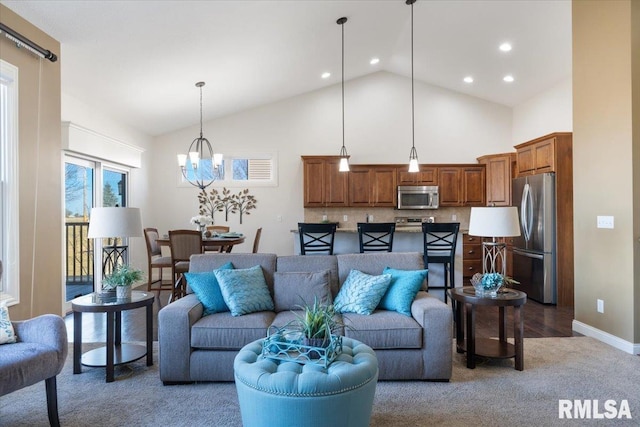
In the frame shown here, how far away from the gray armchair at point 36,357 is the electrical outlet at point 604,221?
4.41 meters

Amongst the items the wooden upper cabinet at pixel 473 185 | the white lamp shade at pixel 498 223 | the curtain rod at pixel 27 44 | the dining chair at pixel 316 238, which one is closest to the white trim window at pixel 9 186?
the curtain rod at pixel 27 44

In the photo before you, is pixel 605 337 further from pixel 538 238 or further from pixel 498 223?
pixel 538 238

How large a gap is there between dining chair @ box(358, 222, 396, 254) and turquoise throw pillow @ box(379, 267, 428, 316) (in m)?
A: 1.71

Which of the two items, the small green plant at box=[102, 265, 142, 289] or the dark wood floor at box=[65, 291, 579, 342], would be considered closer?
the small green plant at box=[102, 265, 142, 289]

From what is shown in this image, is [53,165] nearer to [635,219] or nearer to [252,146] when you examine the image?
[252,146]

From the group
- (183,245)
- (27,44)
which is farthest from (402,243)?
(27,44)

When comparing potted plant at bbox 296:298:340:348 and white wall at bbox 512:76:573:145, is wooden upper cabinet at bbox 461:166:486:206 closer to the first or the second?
white wall at bbox 512:76:573:145

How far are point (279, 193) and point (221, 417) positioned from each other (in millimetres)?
5374

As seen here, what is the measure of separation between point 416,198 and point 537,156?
86.0 inches

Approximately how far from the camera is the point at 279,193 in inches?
294

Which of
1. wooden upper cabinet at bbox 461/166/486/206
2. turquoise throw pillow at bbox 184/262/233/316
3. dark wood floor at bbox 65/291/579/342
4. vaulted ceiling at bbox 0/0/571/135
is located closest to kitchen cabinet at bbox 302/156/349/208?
vaulted ceiling at bbox 0/0/571/135

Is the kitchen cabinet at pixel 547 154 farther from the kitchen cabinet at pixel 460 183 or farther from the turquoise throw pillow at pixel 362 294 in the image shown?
the turquoise throw pillow at pixel 362 294

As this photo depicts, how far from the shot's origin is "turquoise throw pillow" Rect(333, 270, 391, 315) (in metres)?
2.97

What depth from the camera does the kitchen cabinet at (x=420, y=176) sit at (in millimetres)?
7242
